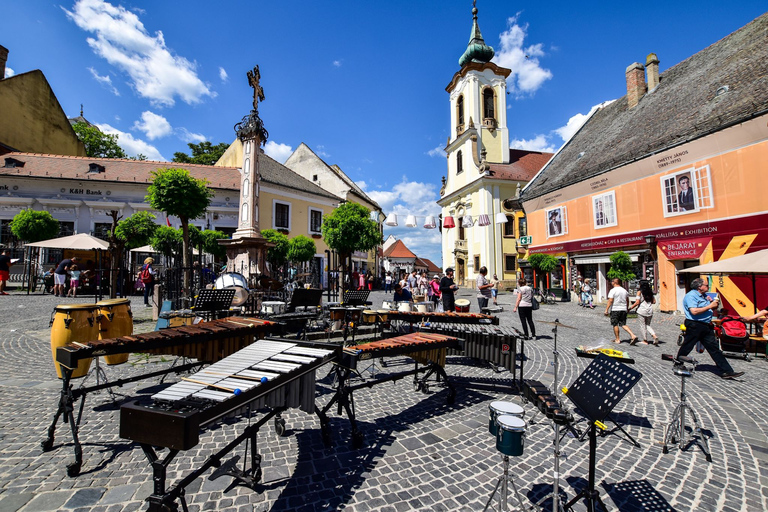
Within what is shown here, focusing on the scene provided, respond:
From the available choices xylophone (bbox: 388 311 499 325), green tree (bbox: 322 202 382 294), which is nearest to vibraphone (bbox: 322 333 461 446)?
xylophone (bbox: 388 311 499 325)

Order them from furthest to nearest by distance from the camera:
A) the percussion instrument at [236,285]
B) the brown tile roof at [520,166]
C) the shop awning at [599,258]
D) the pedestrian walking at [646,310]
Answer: the brown tile roof at [520,166] → the shop awning at [599,258] → the percussion instrument at [236,285] → the pedestrian walking at [646,310]

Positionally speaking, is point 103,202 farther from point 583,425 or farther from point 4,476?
point 583,425

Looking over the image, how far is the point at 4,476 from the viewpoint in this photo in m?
2.61

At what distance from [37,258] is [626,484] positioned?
25395mm

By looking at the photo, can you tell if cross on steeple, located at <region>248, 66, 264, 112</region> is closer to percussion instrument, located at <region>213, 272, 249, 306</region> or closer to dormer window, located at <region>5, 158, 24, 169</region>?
percussion instrument, located at <region>213, 272, 249, 306</region>

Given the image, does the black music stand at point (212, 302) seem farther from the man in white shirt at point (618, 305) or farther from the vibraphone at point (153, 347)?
the man in white shirt at point (618, 305)

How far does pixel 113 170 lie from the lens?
22.2 meters

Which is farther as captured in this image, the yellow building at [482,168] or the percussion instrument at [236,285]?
the yellow building at [482,168]

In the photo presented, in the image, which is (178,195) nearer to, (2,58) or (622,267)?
(622,267)

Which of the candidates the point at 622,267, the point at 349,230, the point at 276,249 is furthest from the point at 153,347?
the point at 622,267

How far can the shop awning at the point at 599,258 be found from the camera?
14.7m

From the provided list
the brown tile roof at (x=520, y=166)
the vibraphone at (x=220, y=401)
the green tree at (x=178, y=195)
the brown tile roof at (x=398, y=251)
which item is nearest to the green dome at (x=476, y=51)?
the brown tile roof at (x=520, y=166)

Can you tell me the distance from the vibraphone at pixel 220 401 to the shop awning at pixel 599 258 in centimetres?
1616

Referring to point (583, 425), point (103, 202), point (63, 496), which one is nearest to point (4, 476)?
point (63, 496)
